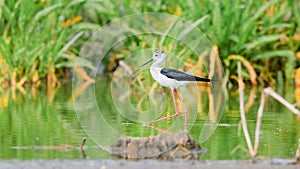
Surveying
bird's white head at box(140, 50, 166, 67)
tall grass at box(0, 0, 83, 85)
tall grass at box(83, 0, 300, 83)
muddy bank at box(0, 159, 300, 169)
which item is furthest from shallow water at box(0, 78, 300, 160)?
tall grass at box(83, 0, 300, 83)

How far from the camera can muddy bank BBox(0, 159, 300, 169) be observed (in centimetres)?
648

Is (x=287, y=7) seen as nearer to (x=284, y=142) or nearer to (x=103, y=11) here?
(x=103, y=11)

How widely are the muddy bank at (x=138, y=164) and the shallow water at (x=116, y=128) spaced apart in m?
0.23

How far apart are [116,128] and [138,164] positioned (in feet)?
5.74

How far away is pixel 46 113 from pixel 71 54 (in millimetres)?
6201

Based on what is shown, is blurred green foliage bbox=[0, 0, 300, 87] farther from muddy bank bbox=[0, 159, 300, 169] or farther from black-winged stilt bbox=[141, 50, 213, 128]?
muddy bank bbox=[0, 159, 300, 169]

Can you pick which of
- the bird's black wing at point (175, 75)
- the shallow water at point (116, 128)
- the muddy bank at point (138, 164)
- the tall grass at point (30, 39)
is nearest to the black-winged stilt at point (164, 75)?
the bird's black wing at point (175, 75)

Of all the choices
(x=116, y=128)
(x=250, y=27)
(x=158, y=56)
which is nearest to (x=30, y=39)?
(x=250, y=27)

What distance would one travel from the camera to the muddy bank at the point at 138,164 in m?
6.48

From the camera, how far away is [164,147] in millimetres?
7027

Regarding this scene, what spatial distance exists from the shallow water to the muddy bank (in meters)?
0.23

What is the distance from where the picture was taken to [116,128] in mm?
8320

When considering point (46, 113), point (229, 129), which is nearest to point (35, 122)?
point (46, 113)

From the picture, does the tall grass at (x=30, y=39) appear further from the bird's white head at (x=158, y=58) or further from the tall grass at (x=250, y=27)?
the bird's white head at (x=158, y=58)
